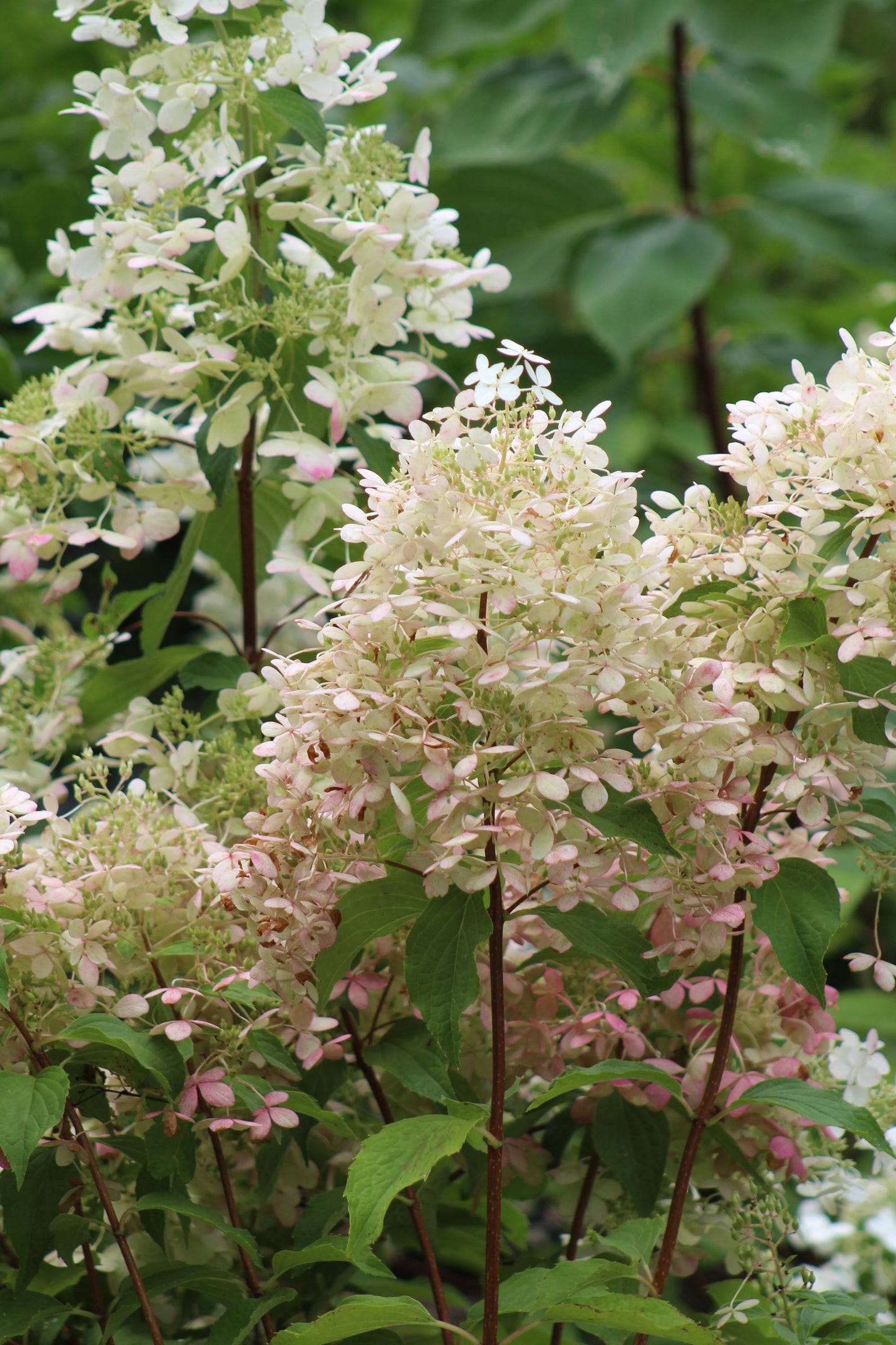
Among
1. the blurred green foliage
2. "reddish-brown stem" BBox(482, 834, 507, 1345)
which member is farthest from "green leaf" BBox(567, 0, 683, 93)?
"reddish-brown stem" BBox(482, 834, 507, 1345)

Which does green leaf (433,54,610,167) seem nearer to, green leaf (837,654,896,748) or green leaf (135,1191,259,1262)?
green leaf (837,654,896,748)

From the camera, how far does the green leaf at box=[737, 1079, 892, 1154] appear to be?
0.52m

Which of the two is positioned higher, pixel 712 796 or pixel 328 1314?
pixel 712 796

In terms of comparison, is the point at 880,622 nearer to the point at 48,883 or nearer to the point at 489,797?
the point at 489,797

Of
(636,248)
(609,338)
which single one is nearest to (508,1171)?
(609,338)

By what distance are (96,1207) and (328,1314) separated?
0.21 meters

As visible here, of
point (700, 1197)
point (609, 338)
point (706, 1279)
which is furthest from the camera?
point (609, 338)

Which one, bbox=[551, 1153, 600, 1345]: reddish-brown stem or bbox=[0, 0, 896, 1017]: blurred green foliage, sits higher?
bbox=[0, 0, 896, 1017]: blurred green foliage

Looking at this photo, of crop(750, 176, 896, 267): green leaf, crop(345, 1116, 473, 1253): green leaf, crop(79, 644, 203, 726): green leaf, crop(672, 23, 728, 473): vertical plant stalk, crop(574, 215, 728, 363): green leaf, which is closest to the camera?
crop(345, 1116, 473, 1253): green leaf

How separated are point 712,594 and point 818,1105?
228mm

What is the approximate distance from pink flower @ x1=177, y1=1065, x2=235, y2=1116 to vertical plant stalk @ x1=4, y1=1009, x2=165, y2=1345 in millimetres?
54

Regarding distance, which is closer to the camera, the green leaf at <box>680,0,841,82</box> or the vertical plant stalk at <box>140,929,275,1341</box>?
the vertical plant stalk at <box>140,929,275,1341</box>

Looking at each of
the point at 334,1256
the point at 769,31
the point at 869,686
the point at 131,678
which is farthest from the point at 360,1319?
the point at 769,31

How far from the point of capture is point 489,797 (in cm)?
49
